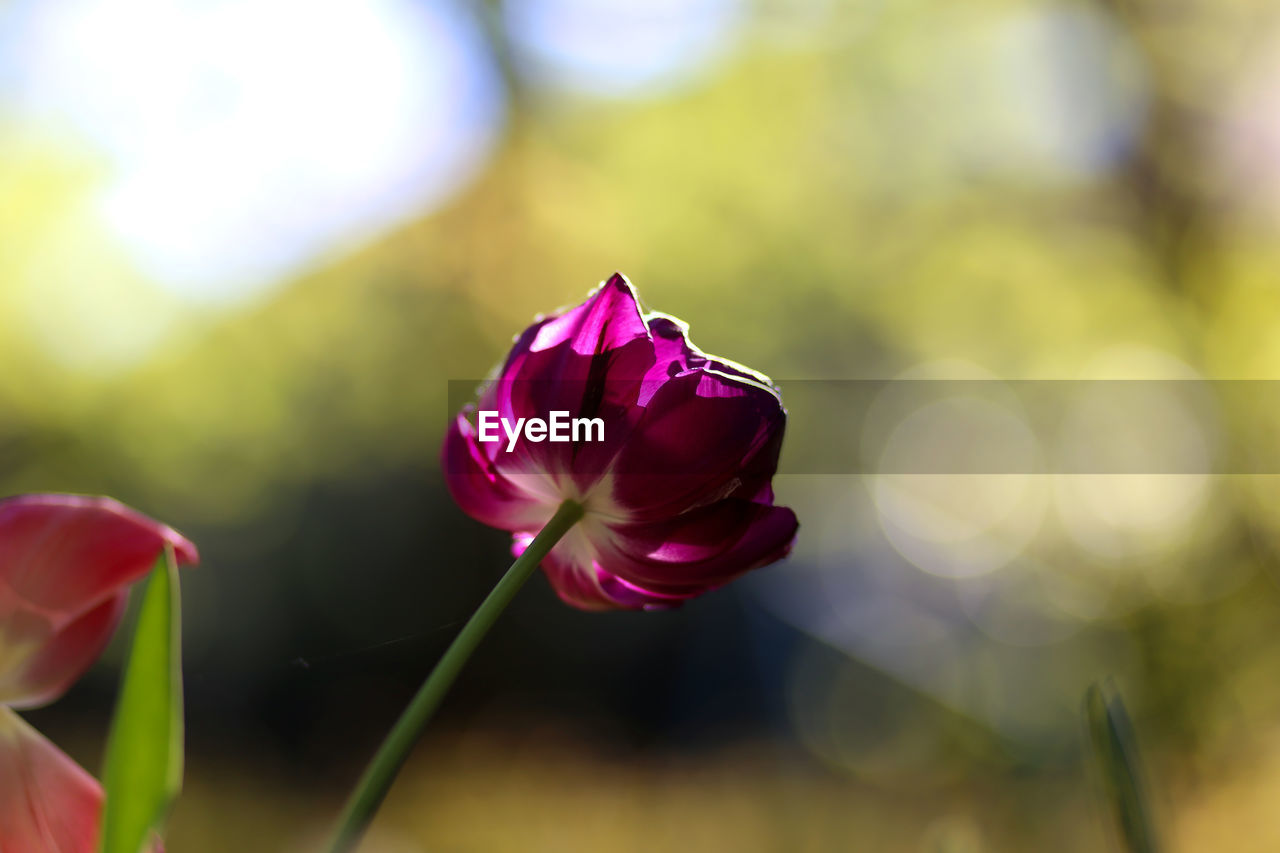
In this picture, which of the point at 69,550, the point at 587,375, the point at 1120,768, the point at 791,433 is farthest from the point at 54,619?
the point at 791,433

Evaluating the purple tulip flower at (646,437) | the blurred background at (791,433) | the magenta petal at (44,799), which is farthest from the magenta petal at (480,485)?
the blurred background at (791,433)

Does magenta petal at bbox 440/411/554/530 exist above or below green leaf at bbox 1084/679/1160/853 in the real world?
above

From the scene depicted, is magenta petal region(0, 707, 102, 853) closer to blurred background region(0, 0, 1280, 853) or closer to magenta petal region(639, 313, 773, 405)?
magenta petal region(639, 313, 773, 405)

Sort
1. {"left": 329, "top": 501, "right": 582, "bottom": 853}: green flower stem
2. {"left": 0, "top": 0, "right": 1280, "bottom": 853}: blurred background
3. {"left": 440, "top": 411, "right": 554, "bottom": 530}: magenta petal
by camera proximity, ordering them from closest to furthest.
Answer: {"left": 329, "top": 501, "right": 582, "bottom": 853}: green flower stem
{"left": 440, "top": 411, "right": 554, "bottom": 530}: magenta petal
{"left": 0, "top": 0, "right": 1280, "bottom": 853}: blurred background

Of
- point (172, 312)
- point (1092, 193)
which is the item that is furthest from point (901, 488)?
point (172, 312)

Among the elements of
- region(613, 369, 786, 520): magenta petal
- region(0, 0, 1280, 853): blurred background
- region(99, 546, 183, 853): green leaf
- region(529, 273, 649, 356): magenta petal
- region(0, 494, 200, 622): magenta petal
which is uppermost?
region(0, 0, 1280, 853): blurred background

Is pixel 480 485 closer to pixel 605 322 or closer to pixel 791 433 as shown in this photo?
pixel 605 322

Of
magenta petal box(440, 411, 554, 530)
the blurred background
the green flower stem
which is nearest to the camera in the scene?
the green flower stem

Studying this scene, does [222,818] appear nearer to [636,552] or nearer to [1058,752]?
[1058,752]

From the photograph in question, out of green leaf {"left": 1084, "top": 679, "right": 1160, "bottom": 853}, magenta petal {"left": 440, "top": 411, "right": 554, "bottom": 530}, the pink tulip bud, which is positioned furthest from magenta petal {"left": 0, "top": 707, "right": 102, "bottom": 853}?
green leaf {"left": 1084, "top": 679, "right": 1160, "bottom": 853}
